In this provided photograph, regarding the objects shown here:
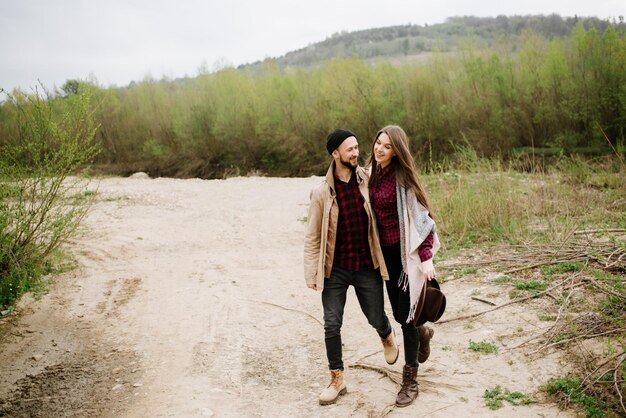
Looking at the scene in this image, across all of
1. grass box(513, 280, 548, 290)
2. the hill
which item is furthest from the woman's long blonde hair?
the hill

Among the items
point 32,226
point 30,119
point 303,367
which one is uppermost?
point 30,119

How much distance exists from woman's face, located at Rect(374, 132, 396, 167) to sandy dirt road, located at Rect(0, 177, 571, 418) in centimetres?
170

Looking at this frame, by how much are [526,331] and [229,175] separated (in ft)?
57.3

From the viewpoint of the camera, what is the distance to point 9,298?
579cm

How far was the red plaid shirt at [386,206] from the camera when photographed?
135 inches

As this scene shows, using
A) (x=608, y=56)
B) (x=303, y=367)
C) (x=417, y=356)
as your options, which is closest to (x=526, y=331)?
(x=417, y=356)

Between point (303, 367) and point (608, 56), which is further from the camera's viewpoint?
point (608, 56)

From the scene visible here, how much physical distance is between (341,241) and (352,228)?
122 millimetres

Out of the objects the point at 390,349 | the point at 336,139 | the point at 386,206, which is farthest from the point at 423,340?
the point at 336,139

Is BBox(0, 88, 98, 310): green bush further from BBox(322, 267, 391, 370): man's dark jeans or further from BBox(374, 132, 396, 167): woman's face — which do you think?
BBox(374, 132, 396, 167): woman's face

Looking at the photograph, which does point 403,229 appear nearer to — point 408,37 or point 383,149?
point 383,149

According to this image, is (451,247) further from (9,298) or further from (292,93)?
(292,93)

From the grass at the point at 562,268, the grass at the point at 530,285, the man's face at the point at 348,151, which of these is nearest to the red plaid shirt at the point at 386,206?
the man's face at the point at 348,151

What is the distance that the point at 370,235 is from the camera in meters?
3.47
